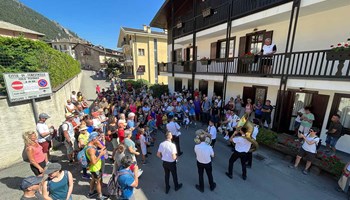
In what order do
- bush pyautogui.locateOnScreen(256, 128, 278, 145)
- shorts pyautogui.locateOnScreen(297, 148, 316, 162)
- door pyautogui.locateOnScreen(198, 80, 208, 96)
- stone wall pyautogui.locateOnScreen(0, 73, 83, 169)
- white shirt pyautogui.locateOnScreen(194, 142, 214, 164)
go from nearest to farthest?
white shirt pyautogui.locateOnScreen(194, 142, 214, 164) → shorts pyautogui.locateOnScreen(297, 148, 316, 162) → stone wall pyautogui.locateOnScreen(0, 73, 83, 169) → bush pyautogui.locateOnScreen(256, 128, 278, 145) → door pyautogui.locateOnScreen(198, 80, 208, 96)

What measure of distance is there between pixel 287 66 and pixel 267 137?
10.3ft

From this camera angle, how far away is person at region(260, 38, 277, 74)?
7188 mm

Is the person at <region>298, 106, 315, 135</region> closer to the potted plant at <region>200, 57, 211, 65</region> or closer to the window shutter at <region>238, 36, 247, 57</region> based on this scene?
the window shutter at <region>238, 36, 247, 57</region>

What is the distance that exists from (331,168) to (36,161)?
8781 mm

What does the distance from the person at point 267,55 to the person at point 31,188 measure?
8.82m

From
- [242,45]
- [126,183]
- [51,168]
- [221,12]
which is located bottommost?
[126,183]

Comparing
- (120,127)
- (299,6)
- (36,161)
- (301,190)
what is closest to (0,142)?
(36,161)

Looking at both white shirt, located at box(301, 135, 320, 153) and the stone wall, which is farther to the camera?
the stone wall

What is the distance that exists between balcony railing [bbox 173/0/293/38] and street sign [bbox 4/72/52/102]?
9.93 meters

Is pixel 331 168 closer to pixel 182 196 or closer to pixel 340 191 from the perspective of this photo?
pixel 340 191

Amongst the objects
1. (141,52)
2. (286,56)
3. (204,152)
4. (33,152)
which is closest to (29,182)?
(33,152)

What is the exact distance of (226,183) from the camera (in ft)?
15.7

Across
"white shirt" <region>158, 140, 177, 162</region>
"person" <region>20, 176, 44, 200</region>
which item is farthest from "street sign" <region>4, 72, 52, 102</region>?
"white shirt" <region>158, 140, 177, 162</region>

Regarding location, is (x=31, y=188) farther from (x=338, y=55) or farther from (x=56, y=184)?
(x=338, y=55)
